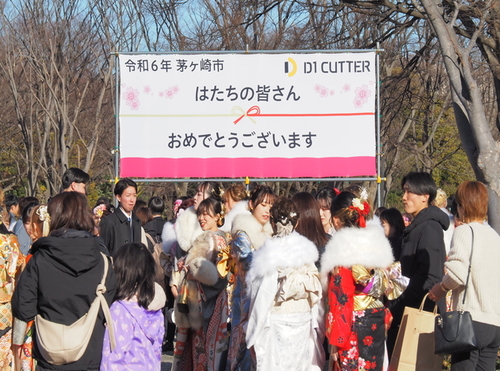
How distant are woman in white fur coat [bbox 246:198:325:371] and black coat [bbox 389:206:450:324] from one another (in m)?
0.94

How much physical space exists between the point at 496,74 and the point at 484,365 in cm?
555

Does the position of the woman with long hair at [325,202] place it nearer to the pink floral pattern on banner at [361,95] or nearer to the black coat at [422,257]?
the black coat at [422,257]

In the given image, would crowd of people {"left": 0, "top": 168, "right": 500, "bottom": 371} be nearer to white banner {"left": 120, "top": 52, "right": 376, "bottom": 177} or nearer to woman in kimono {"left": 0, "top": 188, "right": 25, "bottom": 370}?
woman in kimono {"left": 0, "top": 188, "right": 25, "bottom": 370}

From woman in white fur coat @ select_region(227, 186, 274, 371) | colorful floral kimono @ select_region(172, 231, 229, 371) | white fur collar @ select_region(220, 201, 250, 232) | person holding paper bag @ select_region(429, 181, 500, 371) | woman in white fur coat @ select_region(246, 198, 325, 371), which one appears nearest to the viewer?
person holding paper bag @ select_region(429, 181, 500, 371)

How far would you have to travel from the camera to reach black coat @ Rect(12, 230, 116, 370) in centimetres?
401

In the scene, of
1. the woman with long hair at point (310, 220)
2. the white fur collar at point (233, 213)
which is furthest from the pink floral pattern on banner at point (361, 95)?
the woman with long hair at point (310, 220)

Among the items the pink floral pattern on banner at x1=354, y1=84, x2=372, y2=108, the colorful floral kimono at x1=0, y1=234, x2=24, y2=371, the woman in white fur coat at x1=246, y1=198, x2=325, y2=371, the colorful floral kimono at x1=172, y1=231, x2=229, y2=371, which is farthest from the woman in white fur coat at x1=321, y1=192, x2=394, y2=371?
the pink floral pattern on banner at x1=354, y1=84, x2=372, y2=108

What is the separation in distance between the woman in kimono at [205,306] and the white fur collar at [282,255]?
117 centimetres

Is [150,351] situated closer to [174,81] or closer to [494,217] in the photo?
[494,217]

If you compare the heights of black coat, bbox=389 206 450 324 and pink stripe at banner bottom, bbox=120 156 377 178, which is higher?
pink stripe at banner bottom, bbox=120 156 377 178

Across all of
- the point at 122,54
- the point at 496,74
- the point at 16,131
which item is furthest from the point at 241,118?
the point at 16,131

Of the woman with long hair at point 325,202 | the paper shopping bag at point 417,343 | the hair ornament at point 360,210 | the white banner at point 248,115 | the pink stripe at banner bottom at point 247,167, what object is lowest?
the paper shopping bag at point 417,343

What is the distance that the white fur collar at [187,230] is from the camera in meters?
6.15

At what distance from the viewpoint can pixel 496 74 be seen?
9.02m
